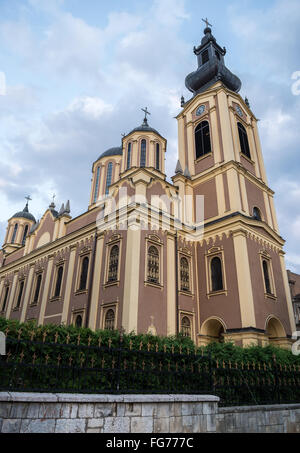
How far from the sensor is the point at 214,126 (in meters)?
22.6

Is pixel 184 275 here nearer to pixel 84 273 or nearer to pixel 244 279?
pixel 244 279

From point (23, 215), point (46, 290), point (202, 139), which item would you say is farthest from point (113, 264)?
point (23, 215)

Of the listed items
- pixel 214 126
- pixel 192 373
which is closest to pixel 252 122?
pixel 214 126

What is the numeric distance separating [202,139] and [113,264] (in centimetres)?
1197

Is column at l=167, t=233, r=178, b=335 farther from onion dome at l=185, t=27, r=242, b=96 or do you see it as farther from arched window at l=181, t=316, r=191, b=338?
onion dome at l=185, t=27, r=242, b=96

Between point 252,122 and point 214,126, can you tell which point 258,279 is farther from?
point 252,122

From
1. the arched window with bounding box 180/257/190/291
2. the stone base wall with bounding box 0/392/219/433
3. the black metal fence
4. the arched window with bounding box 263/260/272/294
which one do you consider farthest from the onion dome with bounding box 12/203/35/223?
the stone base wall with bounding box 0/392/219/433

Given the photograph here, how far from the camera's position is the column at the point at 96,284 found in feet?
55.4

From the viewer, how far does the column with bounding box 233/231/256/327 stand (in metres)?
15.8

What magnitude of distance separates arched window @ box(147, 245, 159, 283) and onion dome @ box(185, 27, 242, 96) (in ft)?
50.0

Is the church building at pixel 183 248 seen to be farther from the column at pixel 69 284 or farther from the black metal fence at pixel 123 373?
the black metal fence at pixel 123 373

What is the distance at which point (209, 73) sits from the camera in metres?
26.4

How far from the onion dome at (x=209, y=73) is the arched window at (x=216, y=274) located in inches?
572
